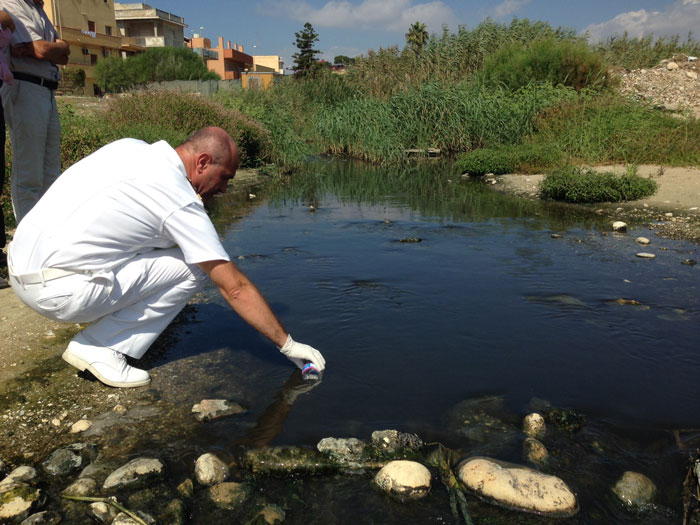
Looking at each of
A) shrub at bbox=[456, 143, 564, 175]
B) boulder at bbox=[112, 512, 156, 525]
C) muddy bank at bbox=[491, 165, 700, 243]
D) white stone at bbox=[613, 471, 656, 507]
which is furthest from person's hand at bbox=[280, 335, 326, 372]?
shrub at bbox=[456, 143, 564, 175]

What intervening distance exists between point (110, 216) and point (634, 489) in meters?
2.52

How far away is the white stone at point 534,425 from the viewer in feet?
8.39

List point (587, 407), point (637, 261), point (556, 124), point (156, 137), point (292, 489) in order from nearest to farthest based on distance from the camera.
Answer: point (292, 489) < point (587, 407) < point (637, 261) < point (156, 137) < point (556, 124)

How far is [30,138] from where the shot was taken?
4.27 m

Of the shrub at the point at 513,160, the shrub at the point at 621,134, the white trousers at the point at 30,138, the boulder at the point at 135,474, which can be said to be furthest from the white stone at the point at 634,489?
the shrub at the point at 513,160

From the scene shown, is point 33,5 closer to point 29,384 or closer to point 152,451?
point 29,384

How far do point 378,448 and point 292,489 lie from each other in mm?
409

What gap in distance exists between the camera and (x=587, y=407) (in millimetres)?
2783

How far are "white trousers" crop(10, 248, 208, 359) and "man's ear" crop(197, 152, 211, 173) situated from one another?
1.57 feet

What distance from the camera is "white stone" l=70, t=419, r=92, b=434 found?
8.48 feet

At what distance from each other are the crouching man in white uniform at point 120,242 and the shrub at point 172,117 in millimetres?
7352

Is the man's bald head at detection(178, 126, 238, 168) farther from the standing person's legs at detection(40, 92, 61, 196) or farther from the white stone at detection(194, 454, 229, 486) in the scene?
the standing person's legs at detection(40, 92, 61, 196)

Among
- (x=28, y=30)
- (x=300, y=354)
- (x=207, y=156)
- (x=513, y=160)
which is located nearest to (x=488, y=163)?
(x=513, y=160)

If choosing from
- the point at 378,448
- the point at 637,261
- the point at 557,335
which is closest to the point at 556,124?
the point at 637,261
